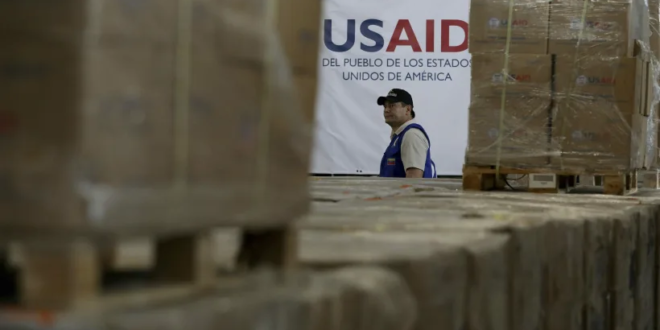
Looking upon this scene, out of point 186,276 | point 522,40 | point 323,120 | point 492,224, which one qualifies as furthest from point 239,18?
point 323,120

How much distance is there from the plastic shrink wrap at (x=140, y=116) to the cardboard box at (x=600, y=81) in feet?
14.3

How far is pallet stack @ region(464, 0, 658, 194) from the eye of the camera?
19.7ft

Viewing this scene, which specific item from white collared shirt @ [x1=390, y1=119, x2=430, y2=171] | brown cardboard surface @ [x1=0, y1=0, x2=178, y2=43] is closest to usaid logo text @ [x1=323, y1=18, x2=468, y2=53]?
white collared shirt @ [x1=390, y1=119, x2=430, y2=171]

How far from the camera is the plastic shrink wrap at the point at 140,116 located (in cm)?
144

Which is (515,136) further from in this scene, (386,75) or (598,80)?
(386,75)

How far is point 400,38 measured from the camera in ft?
34.2

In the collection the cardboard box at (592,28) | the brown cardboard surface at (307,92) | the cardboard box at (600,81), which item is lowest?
the brown cardboard surface at (307,92)

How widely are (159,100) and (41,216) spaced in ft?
0.88

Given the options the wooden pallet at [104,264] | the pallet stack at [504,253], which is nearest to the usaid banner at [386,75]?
the pallet stack at [504,253]

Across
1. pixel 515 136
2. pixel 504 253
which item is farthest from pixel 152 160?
pixel 515 136

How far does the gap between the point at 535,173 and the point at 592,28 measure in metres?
0.90

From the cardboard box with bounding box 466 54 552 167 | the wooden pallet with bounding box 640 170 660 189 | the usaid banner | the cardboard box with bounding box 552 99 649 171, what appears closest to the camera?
the cardboard box with bounding box 552 99 649 171

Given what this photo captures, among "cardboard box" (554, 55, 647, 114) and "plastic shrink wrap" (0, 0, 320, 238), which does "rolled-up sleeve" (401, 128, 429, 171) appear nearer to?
"cardboard box" (554, 55, 647, 114)

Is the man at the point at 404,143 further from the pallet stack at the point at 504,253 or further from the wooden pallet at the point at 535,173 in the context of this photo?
the pallet stack at the point at 504,253
